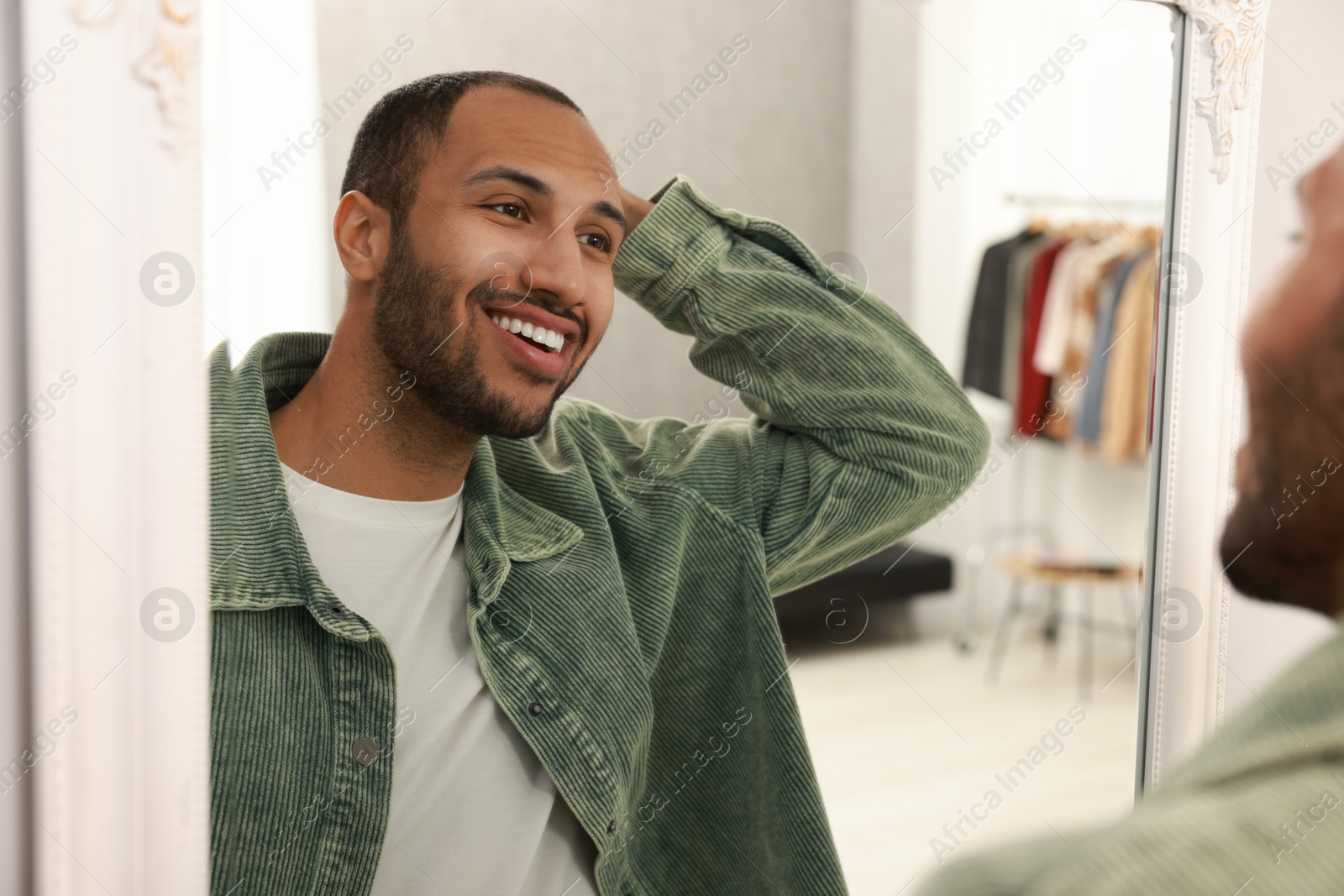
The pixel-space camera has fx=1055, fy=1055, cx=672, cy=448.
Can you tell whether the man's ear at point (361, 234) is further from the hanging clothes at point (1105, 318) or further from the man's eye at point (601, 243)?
the hanging clothes at point (1105, 318)

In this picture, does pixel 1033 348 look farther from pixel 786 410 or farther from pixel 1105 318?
pixel 786 410

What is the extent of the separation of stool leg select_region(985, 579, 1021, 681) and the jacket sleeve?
14.3 inches

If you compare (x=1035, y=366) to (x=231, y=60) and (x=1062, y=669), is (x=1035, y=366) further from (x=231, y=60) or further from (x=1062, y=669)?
(x=231, y=60)

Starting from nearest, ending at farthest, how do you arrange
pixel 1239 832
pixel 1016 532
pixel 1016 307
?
pixel 1239 832 < pixel 1016 532 < pixel 1016 307

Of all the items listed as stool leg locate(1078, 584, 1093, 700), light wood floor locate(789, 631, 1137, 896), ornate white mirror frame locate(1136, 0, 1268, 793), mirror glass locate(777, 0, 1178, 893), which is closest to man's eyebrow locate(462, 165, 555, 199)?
mirror glass locate(777, 0, 1178, 893)

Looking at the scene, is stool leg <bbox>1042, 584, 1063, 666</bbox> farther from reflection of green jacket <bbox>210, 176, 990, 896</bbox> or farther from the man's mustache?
the man's mustache

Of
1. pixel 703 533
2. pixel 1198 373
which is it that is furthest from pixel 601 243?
pixel 1198 373

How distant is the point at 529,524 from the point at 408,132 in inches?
13.2

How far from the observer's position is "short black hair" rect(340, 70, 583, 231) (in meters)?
0.80

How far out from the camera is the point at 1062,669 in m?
1.31

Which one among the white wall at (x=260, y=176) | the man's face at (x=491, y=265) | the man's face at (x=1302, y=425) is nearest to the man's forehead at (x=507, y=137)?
the man's face at (x=491, y=265)

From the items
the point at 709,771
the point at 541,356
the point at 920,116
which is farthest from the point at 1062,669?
the point at 541,356

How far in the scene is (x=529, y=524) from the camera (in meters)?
0.91

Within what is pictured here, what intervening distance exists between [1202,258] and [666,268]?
488 mm
